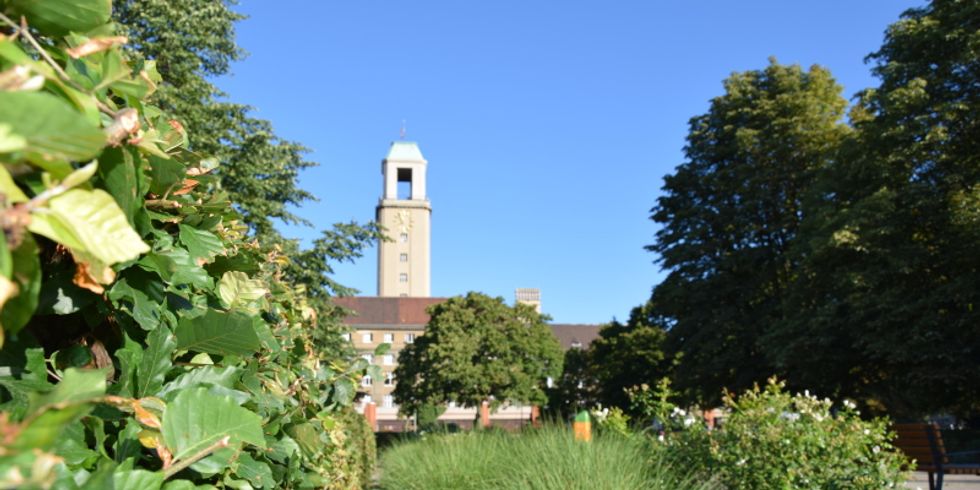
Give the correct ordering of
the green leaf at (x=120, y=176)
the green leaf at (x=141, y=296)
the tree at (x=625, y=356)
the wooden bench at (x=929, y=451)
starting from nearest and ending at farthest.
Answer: the green leaf at (x=120, y=176), the green leaf at (x=141, y=296), the wooden bench at (x=929, y=451), the tree at (x=625, y=356)

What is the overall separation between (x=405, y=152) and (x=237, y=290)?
111201 millimetres

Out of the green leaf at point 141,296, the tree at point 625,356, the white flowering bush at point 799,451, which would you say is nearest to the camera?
the green leaf at point 141,296

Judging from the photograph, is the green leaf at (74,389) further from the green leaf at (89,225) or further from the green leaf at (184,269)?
the green leaf at (184,269)

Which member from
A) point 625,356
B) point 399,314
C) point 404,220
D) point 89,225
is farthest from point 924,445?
point 404,220

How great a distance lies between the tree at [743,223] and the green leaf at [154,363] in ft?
81.2

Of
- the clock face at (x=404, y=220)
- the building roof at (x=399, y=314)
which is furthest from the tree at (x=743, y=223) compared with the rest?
the clock face at (x=404, y=220)

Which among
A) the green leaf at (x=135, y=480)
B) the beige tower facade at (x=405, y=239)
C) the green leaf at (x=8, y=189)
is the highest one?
the beige tower facade at (x=405, y=239)

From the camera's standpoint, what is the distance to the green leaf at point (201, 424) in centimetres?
103

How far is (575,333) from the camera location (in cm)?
10400

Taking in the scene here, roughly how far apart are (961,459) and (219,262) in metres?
13.2

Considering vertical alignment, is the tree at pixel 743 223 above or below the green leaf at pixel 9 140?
above

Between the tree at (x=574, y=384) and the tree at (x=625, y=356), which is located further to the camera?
the tree at (x=574, y=384)

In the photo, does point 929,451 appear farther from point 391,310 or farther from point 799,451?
point 391,310

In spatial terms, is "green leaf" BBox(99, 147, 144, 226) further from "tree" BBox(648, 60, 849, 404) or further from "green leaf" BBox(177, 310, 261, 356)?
"tree" BBox(648, 60, 849, 404)
